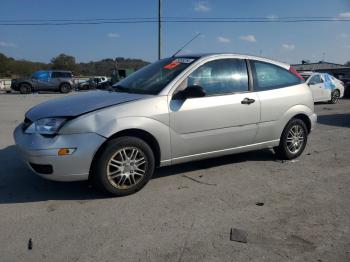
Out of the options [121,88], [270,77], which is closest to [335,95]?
[270,77]

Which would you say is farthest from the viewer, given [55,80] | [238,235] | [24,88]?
[55,80]

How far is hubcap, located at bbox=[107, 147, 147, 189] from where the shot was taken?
13.9 feet

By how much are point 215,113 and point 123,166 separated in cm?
139

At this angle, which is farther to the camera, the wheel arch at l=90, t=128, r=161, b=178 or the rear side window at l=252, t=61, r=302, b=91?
the rear side window at l=252, t=61, r=302, b=91

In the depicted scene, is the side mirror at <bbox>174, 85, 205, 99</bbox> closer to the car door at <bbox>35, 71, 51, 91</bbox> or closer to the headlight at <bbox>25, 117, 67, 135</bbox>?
the headlight at <bbox>25, 117, 67, 135</bbox>

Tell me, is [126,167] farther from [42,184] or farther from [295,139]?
[295,139]

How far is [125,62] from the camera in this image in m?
55.5

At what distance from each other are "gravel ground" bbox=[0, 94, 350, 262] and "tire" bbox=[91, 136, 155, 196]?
0.14 meters

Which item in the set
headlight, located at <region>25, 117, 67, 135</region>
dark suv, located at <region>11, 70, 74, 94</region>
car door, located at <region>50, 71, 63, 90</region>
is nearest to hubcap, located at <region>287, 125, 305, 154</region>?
headlight, located at <region>25, 117, 67, 135</region>

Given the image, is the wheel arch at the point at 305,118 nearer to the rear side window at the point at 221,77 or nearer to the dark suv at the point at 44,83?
the rear side window at the point at 221,77

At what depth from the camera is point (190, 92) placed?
15.1 ft

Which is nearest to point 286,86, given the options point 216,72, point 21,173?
point 216,72

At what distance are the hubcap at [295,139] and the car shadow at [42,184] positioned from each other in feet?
1.33

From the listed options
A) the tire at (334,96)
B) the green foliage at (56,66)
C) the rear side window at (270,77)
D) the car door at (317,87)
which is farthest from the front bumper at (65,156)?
the green foliage at (56,66)
